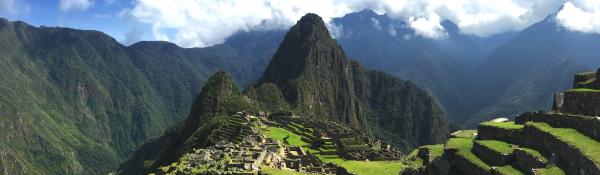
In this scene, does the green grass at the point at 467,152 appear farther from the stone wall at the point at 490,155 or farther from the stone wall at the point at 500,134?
the stone wall at the point at 500,134

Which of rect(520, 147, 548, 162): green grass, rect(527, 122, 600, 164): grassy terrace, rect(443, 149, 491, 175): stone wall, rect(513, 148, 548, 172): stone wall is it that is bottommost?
rect(443, 149, 491, 175): stone wall

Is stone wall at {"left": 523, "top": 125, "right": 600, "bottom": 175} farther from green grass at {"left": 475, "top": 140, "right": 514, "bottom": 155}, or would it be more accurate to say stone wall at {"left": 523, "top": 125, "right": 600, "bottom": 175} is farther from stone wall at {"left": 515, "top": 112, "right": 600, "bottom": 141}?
stone wall at {"left": 515, "top": 112, "right": 600, "bottom": 141}

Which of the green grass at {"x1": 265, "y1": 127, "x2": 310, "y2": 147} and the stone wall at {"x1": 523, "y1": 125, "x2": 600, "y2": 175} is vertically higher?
the stone wall at {"x1": 523, "y1": 125, "x2": 600, "y2": 175}

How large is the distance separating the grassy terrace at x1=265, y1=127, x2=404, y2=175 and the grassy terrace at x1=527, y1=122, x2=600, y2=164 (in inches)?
575

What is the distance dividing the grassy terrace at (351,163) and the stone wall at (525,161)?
1369 centimetres

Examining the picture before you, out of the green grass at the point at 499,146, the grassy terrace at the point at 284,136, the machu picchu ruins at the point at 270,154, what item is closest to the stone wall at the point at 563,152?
the green grass at the point at 499,146

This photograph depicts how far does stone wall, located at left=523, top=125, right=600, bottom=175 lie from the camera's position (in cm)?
2530

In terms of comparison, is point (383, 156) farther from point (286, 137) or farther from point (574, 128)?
point (574, 128)

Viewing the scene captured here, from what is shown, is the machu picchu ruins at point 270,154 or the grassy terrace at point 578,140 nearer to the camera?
the grassy terrace at point 578,140

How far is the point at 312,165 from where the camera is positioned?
58344 millimetres

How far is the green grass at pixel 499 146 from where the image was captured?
32375 millimetres

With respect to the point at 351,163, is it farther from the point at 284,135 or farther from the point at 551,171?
the point at 284,135

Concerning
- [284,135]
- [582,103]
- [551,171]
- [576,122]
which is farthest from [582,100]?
[284,135]

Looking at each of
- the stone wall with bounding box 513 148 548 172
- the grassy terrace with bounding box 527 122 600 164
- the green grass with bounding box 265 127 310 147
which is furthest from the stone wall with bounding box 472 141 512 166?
the green grass with bounding box 265 127 310 147
